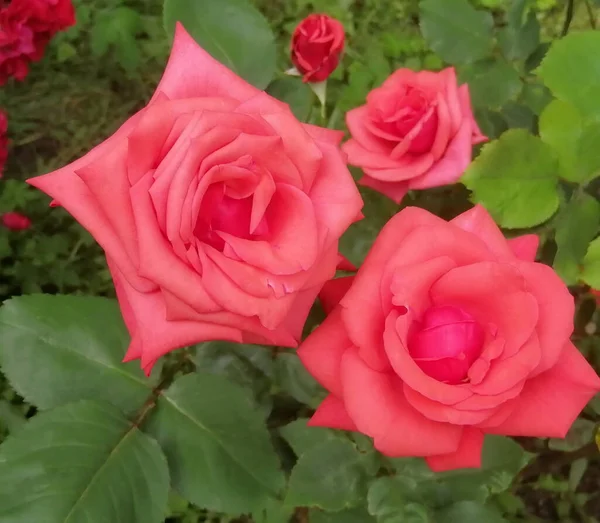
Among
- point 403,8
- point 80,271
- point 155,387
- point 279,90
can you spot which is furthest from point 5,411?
point 403,8

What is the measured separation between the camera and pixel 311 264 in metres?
0.35

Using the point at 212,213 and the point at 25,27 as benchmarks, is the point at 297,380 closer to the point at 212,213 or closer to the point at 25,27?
the point at 212,213

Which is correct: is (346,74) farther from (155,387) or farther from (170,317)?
(170,317)

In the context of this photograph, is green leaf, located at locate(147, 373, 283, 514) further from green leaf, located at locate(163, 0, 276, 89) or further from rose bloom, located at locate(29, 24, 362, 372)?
green leaf, located at locate(163, 0, 276, 89)

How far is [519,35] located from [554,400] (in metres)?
0.48

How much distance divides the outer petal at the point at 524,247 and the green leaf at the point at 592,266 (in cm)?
7

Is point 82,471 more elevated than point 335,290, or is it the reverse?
point 335,290

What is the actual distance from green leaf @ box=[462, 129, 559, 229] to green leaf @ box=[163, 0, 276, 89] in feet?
0.73

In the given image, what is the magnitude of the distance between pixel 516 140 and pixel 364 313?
23cm

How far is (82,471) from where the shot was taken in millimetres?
467

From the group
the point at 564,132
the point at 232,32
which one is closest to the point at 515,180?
the point at 564,132

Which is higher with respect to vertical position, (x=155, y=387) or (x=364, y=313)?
(x=364, y=313)

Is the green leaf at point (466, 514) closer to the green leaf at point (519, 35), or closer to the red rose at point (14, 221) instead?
the green leaf at point (519, 35)

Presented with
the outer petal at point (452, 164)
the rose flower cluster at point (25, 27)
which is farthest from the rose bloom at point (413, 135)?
the rose flower cluster at point (25, 27)
